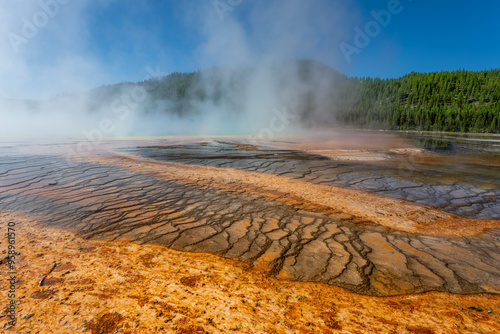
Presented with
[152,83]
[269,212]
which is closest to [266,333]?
[269,212]

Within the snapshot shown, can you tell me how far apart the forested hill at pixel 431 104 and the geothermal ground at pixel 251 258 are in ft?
203

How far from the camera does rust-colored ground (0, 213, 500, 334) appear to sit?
1597 millimetres

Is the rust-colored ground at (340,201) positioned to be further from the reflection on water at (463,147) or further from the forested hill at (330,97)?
the forested hill at (330,97)

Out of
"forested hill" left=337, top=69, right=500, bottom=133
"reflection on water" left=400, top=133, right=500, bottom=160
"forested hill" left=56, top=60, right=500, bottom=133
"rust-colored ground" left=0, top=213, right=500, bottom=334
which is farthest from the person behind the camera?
"forested hill" left=56, top=60, right=500, bottom=133

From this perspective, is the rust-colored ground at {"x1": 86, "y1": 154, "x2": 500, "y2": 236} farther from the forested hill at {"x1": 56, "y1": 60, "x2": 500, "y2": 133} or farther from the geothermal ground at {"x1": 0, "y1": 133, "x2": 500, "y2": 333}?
the forested hill at {"x1": 56, "y1": 60, "x2": 500, "y2": 133}

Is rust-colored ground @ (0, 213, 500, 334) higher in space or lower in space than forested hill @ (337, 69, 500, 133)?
lower

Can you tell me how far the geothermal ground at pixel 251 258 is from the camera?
5.55ft

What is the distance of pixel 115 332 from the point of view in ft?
4.91

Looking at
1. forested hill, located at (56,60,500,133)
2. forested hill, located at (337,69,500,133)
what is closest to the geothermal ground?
forested hill, located at (56,60,500,133)

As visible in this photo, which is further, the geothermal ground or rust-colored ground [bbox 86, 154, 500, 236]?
rust-colored ground [bbox 86, 154, 500, 236]

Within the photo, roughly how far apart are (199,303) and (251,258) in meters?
0.88

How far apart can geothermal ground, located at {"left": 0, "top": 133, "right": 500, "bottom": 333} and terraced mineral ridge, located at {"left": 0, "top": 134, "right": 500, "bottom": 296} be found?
0.08ft

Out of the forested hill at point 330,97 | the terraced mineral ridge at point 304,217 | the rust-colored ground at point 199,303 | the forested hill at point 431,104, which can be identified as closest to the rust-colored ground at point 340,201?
the terraced mineral ridge at point 304,217

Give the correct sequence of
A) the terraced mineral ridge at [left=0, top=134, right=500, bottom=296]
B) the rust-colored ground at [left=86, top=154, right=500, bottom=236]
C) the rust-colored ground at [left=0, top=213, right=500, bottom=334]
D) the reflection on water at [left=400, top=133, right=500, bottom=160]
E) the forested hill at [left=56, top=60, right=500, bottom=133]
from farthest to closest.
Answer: the forested hill at [left=56, top=60, right=500, bottom=133], the reflection on water at [left=400, top=133, right=500, bottom=160], the rust-colored ground at [left=86, top=154, right=500, bottom=236], the terraced mineral ridge at [left=0, top=134, right=500, bottom=296], the rust-colored ground at [left=0, top=213, right=500, bottom=334]
